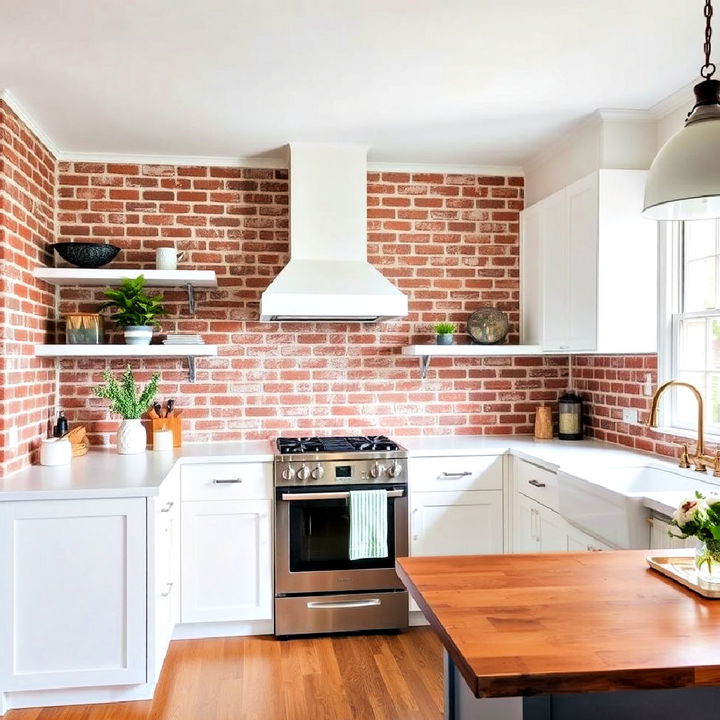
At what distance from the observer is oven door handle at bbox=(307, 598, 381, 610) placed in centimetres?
342

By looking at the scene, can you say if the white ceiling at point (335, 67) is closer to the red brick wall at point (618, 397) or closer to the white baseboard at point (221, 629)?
the red brick wall at point (618, 397)

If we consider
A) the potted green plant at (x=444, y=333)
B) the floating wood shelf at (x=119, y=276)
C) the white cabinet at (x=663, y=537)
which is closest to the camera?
the white cabinet at (x=663, y=537)

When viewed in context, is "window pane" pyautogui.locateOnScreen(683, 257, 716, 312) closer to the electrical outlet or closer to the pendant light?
the electrical outlet

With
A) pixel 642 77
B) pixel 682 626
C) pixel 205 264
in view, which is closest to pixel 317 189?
pixel 205 264

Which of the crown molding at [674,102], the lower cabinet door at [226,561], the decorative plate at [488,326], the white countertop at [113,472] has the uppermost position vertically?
the crown molding at [674,102]

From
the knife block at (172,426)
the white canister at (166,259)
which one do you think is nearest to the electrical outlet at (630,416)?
the knife block at (172,426)

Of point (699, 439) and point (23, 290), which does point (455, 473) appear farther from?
point (23, 290)

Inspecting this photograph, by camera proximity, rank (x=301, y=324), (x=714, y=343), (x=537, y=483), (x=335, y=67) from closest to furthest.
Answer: (x=335, y=67) → (x=714, y=343) → (x=537, y=483) → (x=301, y=324)

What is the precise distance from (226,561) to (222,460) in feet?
1.69

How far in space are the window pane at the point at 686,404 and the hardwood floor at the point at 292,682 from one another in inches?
63.6

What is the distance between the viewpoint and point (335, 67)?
8.72ft

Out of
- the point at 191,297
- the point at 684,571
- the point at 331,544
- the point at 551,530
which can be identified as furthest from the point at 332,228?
the point at 684,571

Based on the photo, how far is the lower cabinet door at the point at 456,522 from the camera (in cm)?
357

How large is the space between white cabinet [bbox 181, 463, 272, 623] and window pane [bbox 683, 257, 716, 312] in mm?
2188
